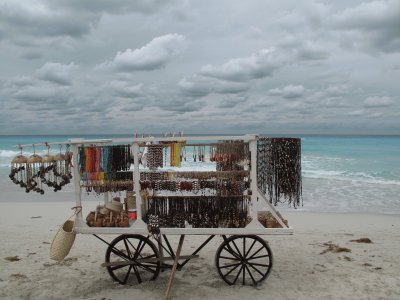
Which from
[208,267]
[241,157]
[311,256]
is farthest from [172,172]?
[311,256]

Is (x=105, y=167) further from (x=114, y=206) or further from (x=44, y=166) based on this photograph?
(x=44, y=166)

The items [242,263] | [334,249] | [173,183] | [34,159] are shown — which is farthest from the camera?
[334,249]

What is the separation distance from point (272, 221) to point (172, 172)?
5.57 ft

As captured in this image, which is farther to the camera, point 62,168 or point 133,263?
point 133,263

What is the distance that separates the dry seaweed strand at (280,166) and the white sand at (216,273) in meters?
1.64

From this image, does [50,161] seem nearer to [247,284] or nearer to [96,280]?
[96,280]

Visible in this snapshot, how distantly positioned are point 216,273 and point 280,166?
2393 millimetres

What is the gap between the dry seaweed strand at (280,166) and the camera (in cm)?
600

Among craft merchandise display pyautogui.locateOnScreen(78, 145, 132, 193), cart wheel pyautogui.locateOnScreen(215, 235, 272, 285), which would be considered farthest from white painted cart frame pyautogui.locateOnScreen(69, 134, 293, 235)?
cart wheel pyautogui.locateOnScreen(215, 235, 272, 285)

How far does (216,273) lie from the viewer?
7.04 meters

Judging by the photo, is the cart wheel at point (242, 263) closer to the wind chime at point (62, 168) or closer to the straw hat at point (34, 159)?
the wind chime at point (62, 168)

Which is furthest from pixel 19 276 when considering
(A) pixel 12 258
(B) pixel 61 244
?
(B) pixel 61 244

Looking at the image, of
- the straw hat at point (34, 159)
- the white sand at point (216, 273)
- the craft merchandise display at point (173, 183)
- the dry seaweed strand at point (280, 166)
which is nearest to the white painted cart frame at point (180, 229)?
the craft merchandise display at point (173, 183)

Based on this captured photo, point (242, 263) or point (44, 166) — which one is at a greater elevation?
point (44, 166)
